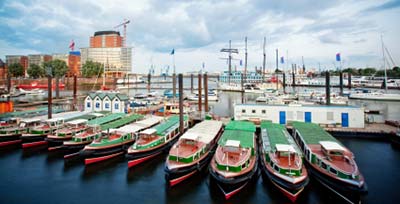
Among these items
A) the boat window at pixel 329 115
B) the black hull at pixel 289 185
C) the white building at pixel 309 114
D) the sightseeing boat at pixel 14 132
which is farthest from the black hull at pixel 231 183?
the sightseeing boat at pixel 14 132

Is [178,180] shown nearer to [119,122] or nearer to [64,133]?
[119,122]

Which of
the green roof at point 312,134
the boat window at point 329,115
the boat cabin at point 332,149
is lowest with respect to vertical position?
the boat cabin at point 332,149

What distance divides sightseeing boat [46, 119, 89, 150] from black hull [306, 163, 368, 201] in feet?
87.3

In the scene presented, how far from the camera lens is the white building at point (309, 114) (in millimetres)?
32812

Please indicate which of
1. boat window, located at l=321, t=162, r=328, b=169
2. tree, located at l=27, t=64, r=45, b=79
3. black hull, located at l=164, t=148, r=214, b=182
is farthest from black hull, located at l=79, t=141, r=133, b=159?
tree, located at l=27, t=64, r=45, b=79

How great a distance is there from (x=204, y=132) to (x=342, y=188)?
44.0 ft

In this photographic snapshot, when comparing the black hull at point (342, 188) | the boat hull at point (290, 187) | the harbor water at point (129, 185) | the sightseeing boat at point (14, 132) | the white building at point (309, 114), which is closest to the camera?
the black hull at point (342, 188)

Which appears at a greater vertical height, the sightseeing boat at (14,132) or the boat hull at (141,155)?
the sightseeing boat at (14,132)

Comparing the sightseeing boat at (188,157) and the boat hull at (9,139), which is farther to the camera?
the boat hull at (9,139)

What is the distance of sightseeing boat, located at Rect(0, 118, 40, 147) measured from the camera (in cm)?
2853

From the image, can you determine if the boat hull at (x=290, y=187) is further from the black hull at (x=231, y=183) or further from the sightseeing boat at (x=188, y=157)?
the sightseeing boat at (x=188, y=157)

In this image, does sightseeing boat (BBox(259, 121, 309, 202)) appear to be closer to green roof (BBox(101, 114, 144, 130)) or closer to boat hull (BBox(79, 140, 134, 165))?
boat hull (BBox(79, 140, 134, 165))

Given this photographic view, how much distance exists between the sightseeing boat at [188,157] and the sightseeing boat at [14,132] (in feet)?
73.3

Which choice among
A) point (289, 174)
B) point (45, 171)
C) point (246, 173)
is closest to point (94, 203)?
point (45, 171)
